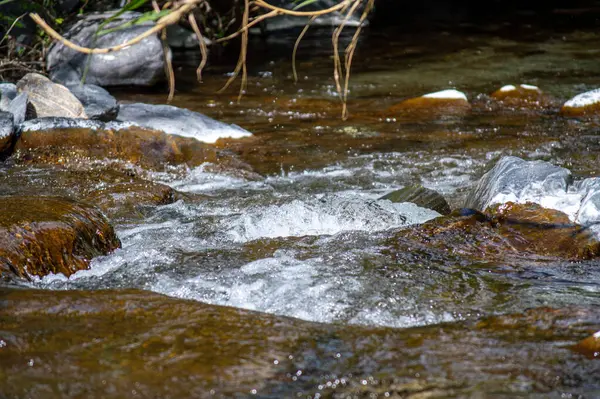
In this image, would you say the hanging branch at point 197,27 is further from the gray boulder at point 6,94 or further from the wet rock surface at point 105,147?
the gray boulder at point 6,94

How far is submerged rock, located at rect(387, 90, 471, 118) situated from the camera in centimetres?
804

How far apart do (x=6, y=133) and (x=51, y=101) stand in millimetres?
907

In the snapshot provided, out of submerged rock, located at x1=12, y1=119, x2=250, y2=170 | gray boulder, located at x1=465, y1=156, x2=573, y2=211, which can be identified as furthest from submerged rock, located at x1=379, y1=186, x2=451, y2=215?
submerged rock, located at x1=12, y1=119, x2=250, y2=170

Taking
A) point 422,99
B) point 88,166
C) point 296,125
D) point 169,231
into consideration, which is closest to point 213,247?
point 169,231

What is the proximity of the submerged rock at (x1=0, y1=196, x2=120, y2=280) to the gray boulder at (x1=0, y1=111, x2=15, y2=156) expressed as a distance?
2.28 meters

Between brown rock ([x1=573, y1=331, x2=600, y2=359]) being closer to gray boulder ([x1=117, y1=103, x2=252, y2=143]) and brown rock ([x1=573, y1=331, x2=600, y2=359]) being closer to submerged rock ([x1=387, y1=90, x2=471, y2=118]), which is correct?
gray boulder ([x1=117, y1=103, x2=252, y2=143])

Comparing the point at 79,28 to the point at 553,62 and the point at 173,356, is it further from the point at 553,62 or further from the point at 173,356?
Answer: the point at 173,356

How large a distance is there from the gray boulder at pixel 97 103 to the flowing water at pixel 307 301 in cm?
119

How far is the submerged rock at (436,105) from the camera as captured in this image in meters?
8.04


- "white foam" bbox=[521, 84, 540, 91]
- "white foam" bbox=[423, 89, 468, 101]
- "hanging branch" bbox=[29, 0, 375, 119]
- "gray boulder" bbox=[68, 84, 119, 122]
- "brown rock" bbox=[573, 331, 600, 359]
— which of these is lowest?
"white foam" bbox=[521, 84, 540, 91]

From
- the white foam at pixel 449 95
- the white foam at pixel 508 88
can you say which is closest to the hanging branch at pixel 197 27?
the white foam at pixel 449 95

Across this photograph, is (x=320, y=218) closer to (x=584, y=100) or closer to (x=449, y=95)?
(x=449, y=95)

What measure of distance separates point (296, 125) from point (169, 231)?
352cm

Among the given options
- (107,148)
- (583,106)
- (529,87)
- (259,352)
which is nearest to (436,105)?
(529,87)
